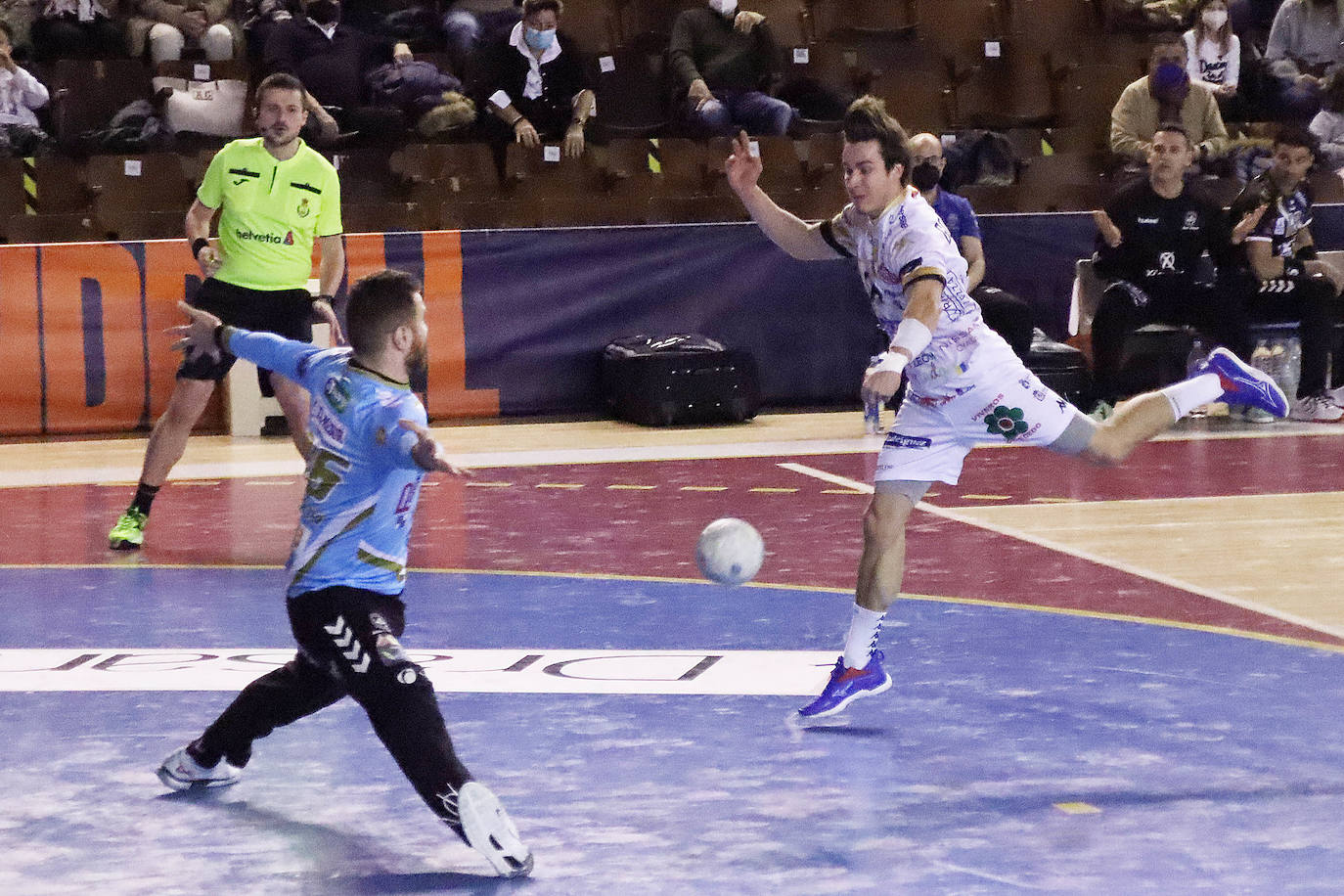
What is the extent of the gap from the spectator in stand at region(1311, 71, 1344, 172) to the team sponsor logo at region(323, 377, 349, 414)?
13.1 metres

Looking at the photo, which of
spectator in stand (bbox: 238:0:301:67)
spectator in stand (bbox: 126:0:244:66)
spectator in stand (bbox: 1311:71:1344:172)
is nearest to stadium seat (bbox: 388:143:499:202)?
spectator in stand (bbox: 238:0:301:67)

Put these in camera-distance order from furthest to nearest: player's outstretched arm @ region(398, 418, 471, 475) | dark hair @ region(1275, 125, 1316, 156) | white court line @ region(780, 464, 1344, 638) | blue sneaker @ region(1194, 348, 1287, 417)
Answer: dark hair @ region(1275, 125, 1316, 156)
white court line @ region(780, 464, 1344, 638)
blue sneaker @ region(1194, 348, 1287, 417)
player's outstretched arm @ region(398, 418, 471, 475)

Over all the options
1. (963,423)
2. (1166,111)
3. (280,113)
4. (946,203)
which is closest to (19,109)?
(280,113)

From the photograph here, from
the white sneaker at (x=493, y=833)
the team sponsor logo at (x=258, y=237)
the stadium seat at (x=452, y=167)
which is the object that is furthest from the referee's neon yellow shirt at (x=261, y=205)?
the stadium seat at (x=452, y=167)

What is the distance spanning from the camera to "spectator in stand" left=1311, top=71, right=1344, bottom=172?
53.1 feet

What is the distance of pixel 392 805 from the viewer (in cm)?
509

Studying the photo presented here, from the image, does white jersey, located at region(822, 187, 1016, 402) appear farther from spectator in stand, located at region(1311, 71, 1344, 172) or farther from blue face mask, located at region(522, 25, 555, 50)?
spectator in stand, located at region(1311, 71, 1344, 172)

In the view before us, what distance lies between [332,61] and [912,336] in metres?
10.1

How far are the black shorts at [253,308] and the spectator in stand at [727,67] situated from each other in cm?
671

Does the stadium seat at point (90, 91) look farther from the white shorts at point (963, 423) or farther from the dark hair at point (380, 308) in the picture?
the dark hair at point (380, 308)

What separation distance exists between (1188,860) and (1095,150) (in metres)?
12.7

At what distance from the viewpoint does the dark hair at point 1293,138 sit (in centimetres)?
1388

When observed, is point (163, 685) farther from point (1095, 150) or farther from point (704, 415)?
point (1095, 150)

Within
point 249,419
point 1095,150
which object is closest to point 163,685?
point 249,419
